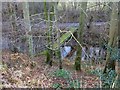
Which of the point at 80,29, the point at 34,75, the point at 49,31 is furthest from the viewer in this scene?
the point at 49,31

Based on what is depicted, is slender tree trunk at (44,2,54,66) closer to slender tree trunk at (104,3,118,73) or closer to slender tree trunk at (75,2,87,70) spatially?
slender tree trunk at (75,2,87,70)

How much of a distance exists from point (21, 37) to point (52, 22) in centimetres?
140

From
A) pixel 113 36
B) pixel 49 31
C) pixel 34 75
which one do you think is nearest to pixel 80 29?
pixel 49 31

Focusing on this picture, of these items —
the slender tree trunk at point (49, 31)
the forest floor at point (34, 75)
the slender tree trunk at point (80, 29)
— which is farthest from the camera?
the slender tree trunk at point (49, 31)

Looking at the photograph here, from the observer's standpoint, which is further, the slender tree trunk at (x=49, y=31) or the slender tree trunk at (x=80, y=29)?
the slender tree trunk at (x=49, y=31)

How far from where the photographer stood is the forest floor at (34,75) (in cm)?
557

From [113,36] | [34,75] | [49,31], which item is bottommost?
[34,75]

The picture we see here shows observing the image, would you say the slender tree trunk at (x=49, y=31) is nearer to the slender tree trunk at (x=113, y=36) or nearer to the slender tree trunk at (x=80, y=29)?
the slender tree trunk at (x=80, y=29)

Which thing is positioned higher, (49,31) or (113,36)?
(113,36)

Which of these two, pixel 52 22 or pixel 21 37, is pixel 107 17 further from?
pixel 21 37

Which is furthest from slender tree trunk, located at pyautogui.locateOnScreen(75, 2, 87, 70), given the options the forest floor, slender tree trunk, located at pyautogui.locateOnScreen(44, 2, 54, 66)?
slender tree trunk, located at pyautogui.locateOnScreen(44, 2, 54, 66)

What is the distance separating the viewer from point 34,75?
6254 mm

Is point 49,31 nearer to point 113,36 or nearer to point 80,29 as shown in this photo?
point 80,29

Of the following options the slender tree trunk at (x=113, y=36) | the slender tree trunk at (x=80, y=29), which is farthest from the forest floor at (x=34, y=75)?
the slender tree trunk at (x=113, y=36)
